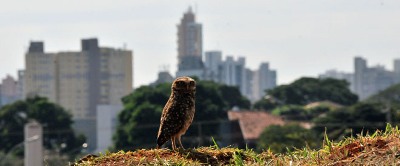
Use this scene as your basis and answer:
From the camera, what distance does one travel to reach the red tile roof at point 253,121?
9600 cm

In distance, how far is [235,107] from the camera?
124m

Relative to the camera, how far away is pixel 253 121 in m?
101

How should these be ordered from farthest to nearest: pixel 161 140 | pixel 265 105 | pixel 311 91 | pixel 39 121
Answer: pixel 311 91 → pixel 265 105 → pixel 39 121 → pixel 161 140

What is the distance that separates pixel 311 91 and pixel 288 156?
136163 millimetres

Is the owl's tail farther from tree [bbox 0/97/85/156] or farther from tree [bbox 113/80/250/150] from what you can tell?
tree [bbox 0/97/85/156]

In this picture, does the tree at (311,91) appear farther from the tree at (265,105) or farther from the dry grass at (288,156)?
the dry grass at (288,156)

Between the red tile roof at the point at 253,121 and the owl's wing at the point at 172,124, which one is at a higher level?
the owl's wing at the point at 172,124

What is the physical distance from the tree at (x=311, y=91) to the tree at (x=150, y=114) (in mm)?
35591

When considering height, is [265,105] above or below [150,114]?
below

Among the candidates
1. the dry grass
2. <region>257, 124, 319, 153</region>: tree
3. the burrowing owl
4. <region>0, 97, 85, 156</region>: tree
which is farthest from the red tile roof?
the dry grass

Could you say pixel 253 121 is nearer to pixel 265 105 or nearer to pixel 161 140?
pixel 265 105

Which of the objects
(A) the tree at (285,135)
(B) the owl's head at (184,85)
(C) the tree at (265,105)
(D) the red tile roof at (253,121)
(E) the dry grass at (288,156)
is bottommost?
(C) the tree at (265,105)

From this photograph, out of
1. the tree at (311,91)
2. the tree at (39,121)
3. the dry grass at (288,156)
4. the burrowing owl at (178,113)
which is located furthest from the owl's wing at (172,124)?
the tree at (311,91)

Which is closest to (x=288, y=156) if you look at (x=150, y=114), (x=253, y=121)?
(x=150, y=114)
